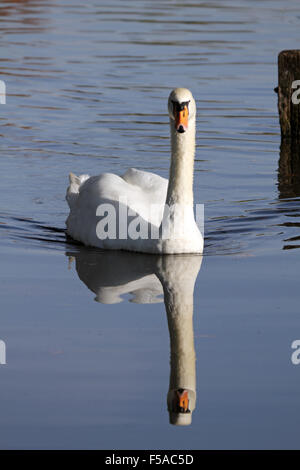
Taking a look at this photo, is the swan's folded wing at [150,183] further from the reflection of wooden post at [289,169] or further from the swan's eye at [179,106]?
the reflection of wooden post at [289,169]

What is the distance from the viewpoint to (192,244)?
→ 10.3m

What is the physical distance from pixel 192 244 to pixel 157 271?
0.62 metres

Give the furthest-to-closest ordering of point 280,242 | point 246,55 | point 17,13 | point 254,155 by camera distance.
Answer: point 17,13 → point 246,55 → point 254,155 → point 280,242

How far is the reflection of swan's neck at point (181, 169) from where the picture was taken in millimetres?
10367

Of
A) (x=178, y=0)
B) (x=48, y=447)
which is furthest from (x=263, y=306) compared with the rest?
(x=178, y=0)

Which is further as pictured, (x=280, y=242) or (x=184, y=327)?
(x=280, y=242)

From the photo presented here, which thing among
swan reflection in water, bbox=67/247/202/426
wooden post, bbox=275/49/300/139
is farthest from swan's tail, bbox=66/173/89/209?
wooden post, bbox=275/49/300/139

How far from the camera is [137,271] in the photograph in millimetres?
9812

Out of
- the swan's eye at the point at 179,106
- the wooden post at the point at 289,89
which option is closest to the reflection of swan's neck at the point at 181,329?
the swan's eye at the point at 179,106

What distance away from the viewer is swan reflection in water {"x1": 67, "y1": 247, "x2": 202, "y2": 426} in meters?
6.92

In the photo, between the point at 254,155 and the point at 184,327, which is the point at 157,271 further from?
the point at 254,155

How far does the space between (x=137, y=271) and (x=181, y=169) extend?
4.05ft

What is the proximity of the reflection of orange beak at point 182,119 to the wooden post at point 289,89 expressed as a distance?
712 cm

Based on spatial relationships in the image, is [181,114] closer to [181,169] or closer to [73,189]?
[181,169]
